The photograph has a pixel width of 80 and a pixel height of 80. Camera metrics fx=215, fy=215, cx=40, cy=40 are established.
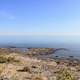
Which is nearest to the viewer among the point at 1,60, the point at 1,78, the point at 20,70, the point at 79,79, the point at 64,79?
the point at 64,79

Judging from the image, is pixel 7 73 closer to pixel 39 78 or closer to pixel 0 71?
pixel 0 71

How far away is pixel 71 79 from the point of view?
1712 centimetres

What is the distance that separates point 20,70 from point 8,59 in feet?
24.9

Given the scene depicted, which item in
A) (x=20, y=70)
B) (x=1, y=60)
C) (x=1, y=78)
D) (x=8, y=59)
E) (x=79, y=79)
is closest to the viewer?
(x=1, y=78)

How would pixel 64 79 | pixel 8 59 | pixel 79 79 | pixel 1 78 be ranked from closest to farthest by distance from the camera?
pixel 64 79, pixel 1 78, pixel 79 79, pixel 8 59

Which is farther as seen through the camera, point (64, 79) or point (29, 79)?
point (29, 79)

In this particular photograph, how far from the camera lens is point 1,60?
28109 mm

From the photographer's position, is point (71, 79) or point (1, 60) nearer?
point (71, 79)

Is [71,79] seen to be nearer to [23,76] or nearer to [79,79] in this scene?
[79,79]

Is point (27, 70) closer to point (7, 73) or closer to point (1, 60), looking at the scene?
point (7, 73)

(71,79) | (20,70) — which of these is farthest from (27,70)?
(71,79)

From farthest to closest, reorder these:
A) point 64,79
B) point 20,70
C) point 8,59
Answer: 1. point 8,59
2. point 20,70
3. point 64,79

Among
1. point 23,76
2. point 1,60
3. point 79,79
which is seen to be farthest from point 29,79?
point 1,60

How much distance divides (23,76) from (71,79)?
490 cm
